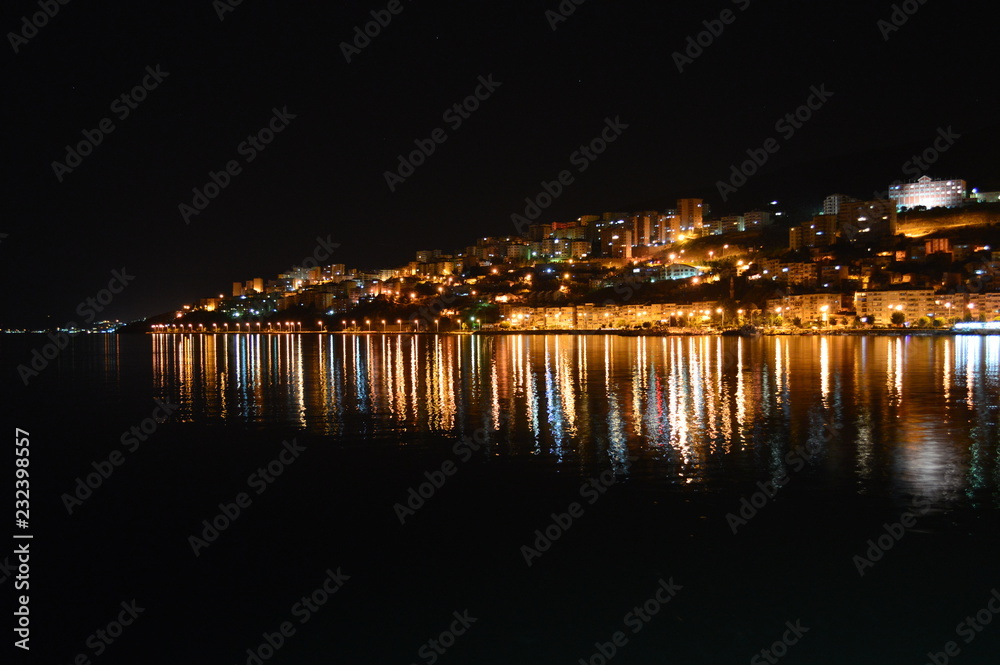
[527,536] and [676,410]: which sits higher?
[527,536]

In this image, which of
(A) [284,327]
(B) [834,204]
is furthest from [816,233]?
(A) [284,327]

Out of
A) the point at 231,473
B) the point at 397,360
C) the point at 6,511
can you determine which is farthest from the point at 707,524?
the point at 397,360

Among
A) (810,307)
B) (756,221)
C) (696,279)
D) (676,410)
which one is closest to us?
(676,410)

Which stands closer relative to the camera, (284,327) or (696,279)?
(696,279)

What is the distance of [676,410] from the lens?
1354 cm

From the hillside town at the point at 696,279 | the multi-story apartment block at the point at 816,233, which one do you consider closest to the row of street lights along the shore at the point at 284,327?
the hillside town at the point at 696,279

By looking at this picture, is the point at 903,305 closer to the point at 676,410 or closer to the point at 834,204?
the point at 834,204

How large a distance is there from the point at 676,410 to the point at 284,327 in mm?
100729

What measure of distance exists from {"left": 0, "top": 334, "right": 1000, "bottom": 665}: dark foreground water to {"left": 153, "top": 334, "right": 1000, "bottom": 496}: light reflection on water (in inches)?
4.0

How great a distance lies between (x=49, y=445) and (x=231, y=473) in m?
4.42

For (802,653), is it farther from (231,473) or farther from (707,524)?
(231,473)

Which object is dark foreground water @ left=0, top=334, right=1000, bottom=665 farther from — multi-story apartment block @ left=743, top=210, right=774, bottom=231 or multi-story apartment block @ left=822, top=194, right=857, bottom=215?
multi-story apartment block @ left=743, top=210, right=774, bottom=231

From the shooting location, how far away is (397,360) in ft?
102

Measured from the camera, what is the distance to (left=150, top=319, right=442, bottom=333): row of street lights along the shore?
9138cm
